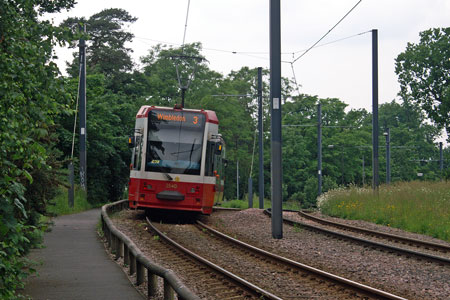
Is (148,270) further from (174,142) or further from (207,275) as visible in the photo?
(174,142)

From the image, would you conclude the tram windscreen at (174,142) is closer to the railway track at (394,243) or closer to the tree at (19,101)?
the railway track at (394,243)

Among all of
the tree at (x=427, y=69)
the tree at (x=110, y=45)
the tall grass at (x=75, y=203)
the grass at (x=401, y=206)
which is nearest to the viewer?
the grass at (x=401, y=206)

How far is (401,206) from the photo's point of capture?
71.2 feet

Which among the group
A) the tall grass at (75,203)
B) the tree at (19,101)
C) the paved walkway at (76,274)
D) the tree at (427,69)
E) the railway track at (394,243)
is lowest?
the paved walkway at (76,274)

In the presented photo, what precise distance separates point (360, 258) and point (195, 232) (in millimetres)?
6449

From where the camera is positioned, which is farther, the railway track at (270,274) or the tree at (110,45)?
the tree at (110,45)

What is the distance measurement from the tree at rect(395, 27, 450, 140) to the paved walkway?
3784 cm

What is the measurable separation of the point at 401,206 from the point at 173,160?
25.4 feet

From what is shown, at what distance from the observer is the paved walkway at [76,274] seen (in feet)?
28.4

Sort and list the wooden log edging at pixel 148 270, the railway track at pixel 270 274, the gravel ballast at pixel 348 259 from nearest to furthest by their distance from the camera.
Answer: the wooden log edging at pixel 148 270 < the railway track at pixel 270 274 < the gravel ballast at pixel 348 259

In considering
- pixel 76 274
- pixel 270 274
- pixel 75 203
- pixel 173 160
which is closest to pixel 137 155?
pixel 173 160

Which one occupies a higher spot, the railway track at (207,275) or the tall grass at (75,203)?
the tall grass at (75,203)

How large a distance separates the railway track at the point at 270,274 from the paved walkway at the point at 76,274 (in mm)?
1621

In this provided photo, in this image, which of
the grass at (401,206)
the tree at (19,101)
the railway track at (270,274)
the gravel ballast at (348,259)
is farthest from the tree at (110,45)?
the tree at (19,101)
